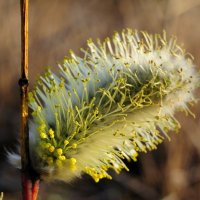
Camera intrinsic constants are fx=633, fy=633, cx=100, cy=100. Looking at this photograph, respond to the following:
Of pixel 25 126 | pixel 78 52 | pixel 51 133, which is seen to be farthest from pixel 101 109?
pixel 78 52

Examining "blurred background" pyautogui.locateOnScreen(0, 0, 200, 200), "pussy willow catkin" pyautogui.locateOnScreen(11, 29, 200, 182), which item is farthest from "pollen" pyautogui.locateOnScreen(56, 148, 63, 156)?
"blurred background" pyautogui.locateOnScreen(0, 0, 200, 200)

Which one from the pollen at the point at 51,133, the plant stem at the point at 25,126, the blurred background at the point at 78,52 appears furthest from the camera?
the blurred background at the point at 78,52

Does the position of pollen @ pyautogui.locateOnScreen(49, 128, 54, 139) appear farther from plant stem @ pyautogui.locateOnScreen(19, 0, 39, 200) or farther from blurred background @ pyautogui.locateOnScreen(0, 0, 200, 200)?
blurred background @ pyautogui.locateOnScreen(0, 0, 200, 200)

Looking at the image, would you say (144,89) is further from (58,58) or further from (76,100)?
(58,58)

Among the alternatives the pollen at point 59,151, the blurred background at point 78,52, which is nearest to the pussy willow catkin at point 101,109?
the pollen at point 59,151

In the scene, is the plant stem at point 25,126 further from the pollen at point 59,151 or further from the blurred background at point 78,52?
the blurred background at point 78,52

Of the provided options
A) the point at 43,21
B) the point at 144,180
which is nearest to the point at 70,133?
the point at 144,180

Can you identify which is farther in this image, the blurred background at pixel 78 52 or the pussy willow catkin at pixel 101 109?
the blurred background at pixel 78 52

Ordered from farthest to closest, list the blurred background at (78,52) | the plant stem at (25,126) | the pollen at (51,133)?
the blurred background at (78,52)
the pollen at (51,133)
the plant stem at (25,126)
